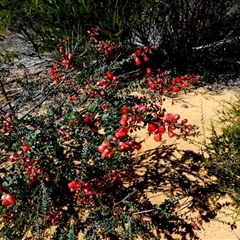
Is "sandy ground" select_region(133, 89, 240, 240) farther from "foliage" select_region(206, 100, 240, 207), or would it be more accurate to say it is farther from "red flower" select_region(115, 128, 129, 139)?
"red flower" select_region(115, 128, 129, 139)

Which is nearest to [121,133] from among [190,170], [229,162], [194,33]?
[229,162]

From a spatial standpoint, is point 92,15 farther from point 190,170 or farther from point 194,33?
point 190,170

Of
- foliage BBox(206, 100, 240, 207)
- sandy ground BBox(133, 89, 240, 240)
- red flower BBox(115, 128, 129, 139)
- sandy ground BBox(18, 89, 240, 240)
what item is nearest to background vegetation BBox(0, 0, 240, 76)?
sandy ground BBox(133, 89, 240, 240)

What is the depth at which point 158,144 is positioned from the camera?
452cm

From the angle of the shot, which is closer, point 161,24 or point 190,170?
point 190,170

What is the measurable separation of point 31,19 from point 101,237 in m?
5.31

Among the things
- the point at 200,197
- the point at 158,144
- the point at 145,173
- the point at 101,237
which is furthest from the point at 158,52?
the point at 101,237

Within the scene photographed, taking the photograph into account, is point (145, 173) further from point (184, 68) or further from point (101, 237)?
point (184, 68)

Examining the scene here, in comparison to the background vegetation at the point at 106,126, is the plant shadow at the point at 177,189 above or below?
below

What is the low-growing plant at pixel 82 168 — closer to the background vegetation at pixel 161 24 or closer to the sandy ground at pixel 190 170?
the sandy ground at pixel 190 170

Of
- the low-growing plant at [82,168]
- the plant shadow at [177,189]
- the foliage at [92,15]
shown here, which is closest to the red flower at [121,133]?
the low-growing plant at [82,168]

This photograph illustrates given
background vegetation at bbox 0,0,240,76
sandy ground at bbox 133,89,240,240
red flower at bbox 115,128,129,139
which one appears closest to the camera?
red flower at bbox 115,128,129,139

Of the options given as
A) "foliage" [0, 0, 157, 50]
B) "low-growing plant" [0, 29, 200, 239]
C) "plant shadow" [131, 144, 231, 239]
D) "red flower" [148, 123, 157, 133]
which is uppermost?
"foliage" [0, 0, 157, 50]

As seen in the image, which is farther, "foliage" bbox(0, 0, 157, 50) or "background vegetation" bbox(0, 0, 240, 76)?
"background vegetation" bbox(0, 0, 240, 76)
